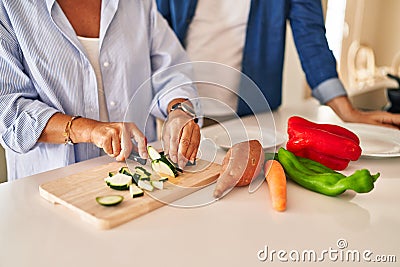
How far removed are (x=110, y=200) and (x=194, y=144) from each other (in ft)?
0.86

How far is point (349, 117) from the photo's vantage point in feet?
4.88

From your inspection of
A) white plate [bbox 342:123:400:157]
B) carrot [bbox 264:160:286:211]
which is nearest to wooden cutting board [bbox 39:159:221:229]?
carrot [bbox 264:160:286:211]

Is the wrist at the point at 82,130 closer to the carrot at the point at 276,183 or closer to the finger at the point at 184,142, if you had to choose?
the finger at the point at 184,142

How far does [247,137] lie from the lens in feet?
3.25

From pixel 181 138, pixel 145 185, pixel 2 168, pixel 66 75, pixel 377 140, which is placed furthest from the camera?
pixel 2 168

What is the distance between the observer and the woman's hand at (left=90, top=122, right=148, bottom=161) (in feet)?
3.16

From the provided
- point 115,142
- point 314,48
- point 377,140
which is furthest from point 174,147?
point 314,48

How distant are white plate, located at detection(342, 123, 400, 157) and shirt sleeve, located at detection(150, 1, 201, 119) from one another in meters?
0.48

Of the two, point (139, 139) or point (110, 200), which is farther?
point (139, 139)

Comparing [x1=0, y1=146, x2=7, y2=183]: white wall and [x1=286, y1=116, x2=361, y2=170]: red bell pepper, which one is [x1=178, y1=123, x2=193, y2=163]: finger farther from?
[x1=0, y1=146, x2=7, y2=183]: white wall

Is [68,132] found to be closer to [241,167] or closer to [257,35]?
[241,167]

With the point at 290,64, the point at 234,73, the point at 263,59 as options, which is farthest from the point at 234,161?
the point at 290,64

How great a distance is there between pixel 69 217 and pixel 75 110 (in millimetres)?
437

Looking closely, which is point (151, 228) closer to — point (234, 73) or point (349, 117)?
point (234, 73)
